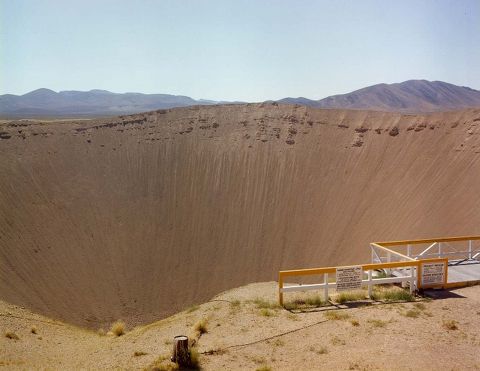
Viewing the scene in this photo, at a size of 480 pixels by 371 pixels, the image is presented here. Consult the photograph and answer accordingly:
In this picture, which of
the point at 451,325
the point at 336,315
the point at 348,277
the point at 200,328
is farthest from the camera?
the point at 348,277

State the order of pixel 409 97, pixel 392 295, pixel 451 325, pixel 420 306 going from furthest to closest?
pixel 409 97, pixel 392 295, pixel 420 306, pixel 451 325

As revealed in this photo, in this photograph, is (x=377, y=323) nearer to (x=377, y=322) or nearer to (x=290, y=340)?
(x=377, y=322)

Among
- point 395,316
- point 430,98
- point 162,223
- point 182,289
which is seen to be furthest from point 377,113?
point 430,98

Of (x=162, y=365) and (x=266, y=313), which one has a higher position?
(x=162, y=365)

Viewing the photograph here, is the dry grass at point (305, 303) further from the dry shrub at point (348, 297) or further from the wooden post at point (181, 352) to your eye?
the wooden post at point (181, 352)

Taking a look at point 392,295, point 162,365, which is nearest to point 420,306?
point 392,295

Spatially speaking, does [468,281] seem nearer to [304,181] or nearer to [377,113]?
[304,181]
